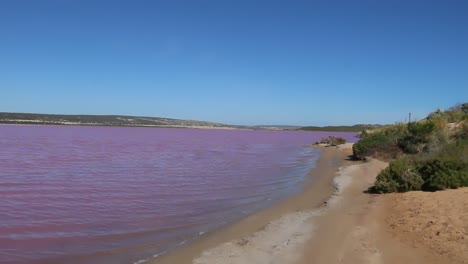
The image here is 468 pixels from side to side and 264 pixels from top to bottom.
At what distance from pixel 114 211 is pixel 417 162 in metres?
9.73

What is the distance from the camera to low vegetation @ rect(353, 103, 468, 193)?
12008 millimetres

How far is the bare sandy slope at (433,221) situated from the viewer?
6859mm

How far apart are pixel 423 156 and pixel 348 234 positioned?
10.1 meters

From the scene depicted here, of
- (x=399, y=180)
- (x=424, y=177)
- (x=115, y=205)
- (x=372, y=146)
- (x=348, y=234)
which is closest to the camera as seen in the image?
(x=348, y=234)

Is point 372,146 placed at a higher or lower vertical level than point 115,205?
higher

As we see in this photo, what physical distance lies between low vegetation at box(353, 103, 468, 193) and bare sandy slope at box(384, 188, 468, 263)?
0.75m

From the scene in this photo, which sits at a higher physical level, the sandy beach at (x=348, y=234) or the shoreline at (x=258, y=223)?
the sandy beach at (x=348, y=234)

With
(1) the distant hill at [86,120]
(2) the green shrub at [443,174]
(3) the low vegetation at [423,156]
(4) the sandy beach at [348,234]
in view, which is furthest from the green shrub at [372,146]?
(1) the distant hill at [86,120]

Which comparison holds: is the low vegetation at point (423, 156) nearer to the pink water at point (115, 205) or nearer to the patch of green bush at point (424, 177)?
the patch of green bush at point (424, 177)

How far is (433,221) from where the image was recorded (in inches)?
331

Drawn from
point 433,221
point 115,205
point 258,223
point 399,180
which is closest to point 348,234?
point 433,221

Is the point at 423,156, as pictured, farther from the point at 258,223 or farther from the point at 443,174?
the point at 258,223

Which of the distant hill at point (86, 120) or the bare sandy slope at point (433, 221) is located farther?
the distant hill at point (86, 120)

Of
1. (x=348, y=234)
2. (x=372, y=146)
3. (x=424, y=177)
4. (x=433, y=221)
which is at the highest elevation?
(x=372, y=146)
